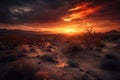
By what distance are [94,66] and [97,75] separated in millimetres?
2245

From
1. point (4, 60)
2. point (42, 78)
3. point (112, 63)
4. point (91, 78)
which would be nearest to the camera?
point (42, 78)

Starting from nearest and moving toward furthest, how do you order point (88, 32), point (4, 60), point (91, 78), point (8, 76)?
point (8, 76) → point (91, 78) → point (4, 60) → point (88, 32)

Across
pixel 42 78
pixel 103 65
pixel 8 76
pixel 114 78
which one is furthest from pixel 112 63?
pixel 8 76

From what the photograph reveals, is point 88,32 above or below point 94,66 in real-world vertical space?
above

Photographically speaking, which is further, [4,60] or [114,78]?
[4,60]

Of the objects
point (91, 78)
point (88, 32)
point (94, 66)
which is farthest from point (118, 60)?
point (88, 32)

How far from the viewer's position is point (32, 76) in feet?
28.3

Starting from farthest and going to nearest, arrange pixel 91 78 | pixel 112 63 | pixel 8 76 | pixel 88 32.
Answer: pixel 88 32 → pixel 112 63 → pixel 91 78 → pixel 8 76

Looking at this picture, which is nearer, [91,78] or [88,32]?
[91,78]

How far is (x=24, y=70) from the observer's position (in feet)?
30.0

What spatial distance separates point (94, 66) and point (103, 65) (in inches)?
30.3

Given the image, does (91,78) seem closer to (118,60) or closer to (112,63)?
(112,63)

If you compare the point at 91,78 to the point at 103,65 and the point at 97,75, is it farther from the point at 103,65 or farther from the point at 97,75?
the point at 103,65

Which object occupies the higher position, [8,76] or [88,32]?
[88,32]
